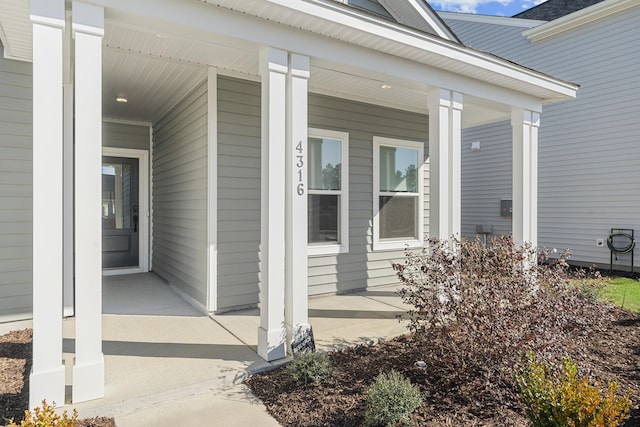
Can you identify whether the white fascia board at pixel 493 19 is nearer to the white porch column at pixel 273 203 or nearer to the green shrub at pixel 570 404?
the white porch column at pixel 273 203

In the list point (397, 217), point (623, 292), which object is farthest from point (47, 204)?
point (623, 292)

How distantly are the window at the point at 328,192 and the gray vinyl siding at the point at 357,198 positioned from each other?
11 cm

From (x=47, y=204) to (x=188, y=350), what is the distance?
1.74 m

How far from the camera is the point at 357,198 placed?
19.1 feet

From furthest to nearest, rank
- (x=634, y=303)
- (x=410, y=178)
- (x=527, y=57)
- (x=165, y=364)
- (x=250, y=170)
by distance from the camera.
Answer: (x=527, y=57), (x=410, y=178), (x=634, y=303), (x=250, y=170), (x=165, y=364)

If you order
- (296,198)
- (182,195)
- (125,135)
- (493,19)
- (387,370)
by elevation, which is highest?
(493,19)

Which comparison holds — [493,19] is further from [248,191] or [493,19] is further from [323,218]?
[248,191]

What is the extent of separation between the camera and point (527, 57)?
962 cm

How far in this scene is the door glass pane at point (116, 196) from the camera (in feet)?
22.3

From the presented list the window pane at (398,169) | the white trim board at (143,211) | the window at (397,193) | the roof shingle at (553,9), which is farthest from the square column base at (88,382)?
the roof shingle at (553,9)

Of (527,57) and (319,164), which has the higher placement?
(527,57)

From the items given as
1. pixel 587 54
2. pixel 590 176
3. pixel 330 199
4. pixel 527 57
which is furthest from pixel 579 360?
pixel 527 57

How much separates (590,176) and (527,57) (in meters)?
3.38

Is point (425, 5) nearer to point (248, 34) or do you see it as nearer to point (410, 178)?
point (410, 178)
